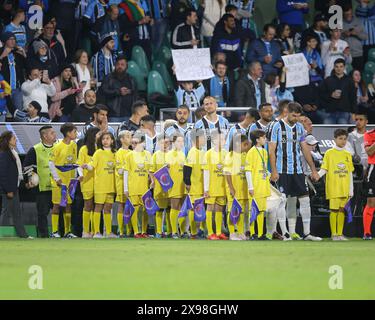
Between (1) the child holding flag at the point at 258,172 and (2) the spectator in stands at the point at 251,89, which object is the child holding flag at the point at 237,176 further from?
→ (2) the spectator in stands at the point at 251,89

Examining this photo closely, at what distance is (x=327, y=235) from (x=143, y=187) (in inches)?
132

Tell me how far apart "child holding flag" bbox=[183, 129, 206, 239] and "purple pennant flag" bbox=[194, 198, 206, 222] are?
12 cm

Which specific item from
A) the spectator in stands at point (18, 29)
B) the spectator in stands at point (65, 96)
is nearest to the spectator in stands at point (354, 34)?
the spectator in stands at point (65, 96)

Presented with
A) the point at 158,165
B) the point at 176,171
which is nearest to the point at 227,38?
the point at 158,165

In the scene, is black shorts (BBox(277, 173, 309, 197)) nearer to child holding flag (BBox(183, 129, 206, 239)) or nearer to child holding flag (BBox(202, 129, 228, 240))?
child holding flag (BBox(202, 129, 228, 240))

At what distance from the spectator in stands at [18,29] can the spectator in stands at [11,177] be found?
436cm

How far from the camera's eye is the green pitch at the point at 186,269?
930 centimetres

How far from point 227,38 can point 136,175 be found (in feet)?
19.9

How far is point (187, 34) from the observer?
23219mm

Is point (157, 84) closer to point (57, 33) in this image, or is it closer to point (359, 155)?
point (57, 33)

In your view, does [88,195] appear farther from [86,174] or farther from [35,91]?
[35,91]

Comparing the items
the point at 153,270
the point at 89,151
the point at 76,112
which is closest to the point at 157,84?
the point at 76,112

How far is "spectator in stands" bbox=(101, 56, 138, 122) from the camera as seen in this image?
2188 centimetres

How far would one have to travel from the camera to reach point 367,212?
17.9 meters
